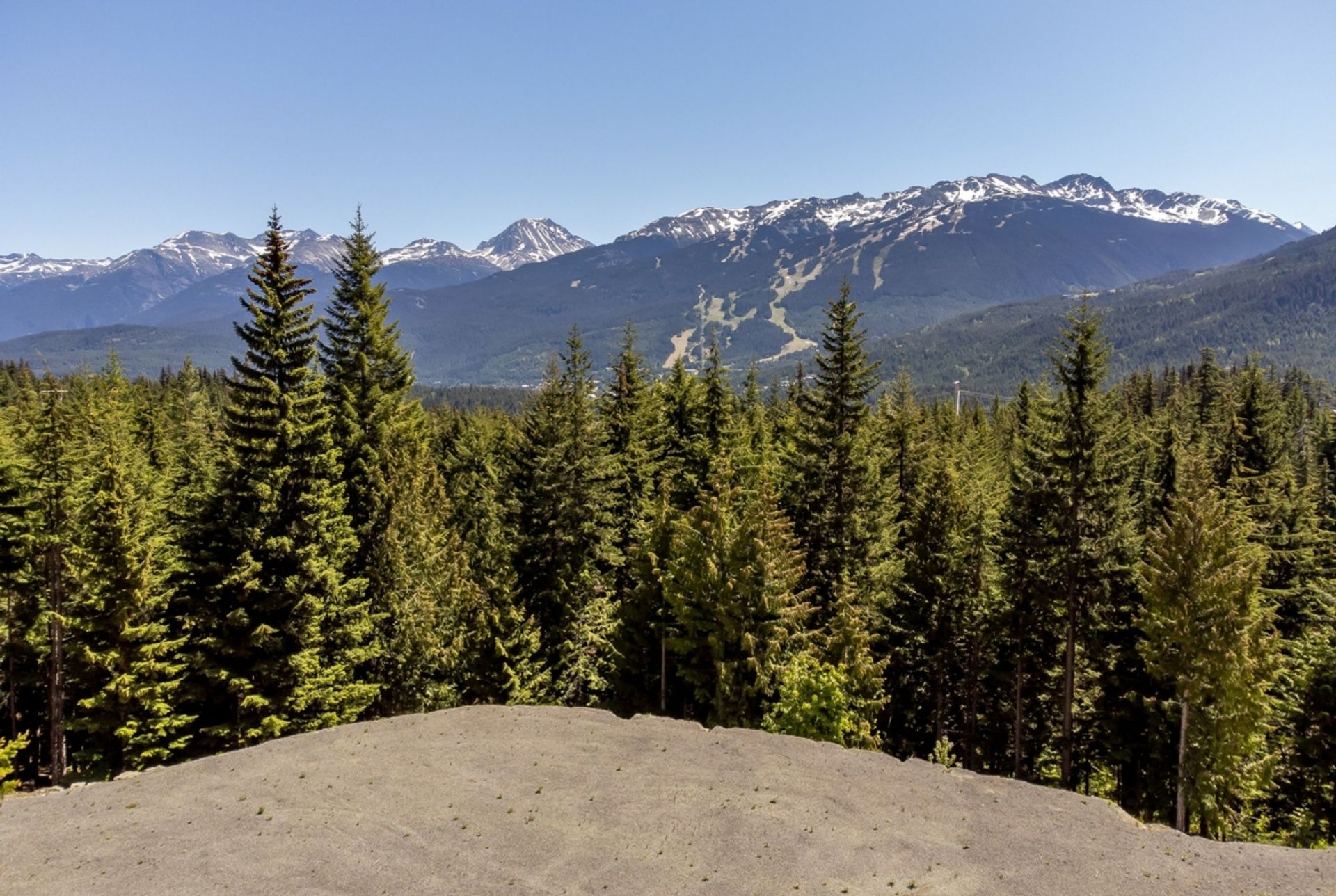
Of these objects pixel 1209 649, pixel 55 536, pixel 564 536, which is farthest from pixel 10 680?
pixel 1209 649

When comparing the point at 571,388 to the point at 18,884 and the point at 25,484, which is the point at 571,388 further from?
the point at 18,884

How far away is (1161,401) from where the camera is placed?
314 ft

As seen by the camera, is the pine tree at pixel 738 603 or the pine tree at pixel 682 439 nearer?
the pine tree at pixel 738 603

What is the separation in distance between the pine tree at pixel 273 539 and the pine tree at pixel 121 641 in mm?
1304

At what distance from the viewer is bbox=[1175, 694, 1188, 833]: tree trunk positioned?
23.7m

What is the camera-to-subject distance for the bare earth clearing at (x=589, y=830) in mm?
14039

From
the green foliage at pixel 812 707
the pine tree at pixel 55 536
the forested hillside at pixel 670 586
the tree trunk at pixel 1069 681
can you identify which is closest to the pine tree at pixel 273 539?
the forested hillside at pixel 670 586

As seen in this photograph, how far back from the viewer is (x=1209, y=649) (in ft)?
74.8

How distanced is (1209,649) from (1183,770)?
431 cm

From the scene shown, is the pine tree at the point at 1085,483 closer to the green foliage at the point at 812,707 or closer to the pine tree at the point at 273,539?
the green foliage at the point at 812,707

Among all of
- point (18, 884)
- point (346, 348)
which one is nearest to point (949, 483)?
point (346, 348)

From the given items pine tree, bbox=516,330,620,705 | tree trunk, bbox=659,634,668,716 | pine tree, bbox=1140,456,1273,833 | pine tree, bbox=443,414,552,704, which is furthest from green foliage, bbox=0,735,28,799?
pine tree, bbox=1140,456,1273,833

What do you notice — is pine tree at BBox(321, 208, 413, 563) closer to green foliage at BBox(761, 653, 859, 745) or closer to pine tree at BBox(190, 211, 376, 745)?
pine tree at BBox(190, 211, 376, 745)

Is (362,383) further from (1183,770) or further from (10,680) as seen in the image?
(1183,770)
